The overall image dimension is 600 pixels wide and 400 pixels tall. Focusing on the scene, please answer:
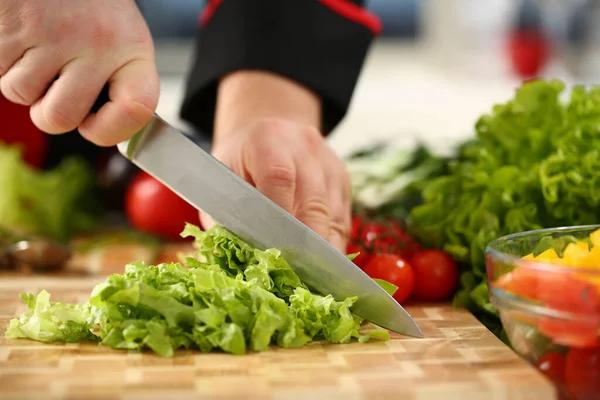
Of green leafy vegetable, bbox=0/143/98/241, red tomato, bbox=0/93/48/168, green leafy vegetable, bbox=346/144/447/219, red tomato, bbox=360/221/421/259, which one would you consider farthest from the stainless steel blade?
red tomato, bbox=0/93/48/168

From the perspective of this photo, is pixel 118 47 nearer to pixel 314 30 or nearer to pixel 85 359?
pixel 85 359

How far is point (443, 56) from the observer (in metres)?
5.11

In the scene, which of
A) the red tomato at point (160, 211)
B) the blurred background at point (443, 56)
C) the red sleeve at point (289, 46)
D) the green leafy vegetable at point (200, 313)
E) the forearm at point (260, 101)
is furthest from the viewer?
the blurred background at point (443, 56)

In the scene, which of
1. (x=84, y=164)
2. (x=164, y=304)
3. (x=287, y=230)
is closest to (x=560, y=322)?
(x=287, y=230)

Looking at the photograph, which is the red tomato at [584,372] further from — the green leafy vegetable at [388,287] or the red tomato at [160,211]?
the red tomato at [160,211]

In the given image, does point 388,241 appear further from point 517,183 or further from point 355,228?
point 517,183

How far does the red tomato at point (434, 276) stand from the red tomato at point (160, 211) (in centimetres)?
102

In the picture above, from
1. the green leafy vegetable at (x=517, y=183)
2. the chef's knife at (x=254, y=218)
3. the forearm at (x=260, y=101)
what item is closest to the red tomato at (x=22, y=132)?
the forearm at (x=260, y=101)

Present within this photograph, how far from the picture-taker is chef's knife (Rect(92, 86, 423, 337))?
4.72ft

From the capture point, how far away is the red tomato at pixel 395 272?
1657 millimetres

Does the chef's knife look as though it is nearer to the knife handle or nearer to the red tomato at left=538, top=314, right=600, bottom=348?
the knife handle

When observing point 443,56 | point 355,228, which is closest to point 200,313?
point 355,228

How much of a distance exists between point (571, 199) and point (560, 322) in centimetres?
56

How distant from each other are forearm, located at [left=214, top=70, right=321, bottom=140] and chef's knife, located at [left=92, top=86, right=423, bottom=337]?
371 millimetres
